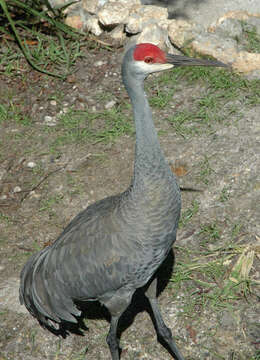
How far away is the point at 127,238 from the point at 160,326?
0.76m

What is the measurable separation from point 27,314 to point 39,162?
5.29ft

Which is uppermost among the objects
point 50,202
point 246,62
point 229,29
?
point 229,29

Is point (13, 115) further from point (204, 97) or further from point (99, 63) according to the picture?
point (204, 97)

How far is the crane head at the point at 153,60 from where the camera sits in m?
2.76

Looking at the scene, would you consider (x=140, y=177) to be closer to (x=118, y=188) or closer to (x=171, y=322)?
(x=171, y=322)

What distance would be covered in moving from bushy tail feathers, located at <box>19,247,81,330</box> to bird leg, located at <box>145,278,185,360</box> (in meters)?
0.49

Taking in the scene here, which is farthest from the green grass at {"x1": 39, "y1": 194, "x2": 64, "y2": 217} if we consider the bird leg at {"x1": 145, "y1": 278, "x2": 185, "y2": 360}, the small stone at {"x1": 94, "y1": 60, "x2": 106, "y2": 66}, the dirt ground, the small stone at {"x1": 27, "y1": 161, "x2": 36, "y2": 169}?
the small stone at {"x1": 94, "y1": 60, "x2": 106, "y2": 66}

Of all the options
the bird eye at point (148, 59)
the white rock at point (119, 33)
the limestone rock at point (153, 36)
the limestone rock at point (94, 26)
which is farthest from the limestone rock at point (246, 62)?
the bird eye at point (148, 59)

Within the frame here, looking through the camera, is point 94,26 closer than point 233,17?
No

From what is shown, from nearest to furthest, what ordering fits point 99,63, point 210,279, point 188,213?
point 210,279, point 188,213, point 99,63

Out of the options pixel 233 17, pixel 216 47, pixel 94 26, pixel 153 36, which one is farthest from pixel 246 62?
pixel 94 26

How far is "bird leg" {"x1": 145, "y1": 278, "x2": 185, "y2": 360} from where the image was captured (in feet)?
10.9

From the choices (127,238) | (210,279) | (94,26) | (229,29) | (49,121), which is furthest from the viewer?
(94,26)

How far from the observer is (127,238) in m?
2.97
